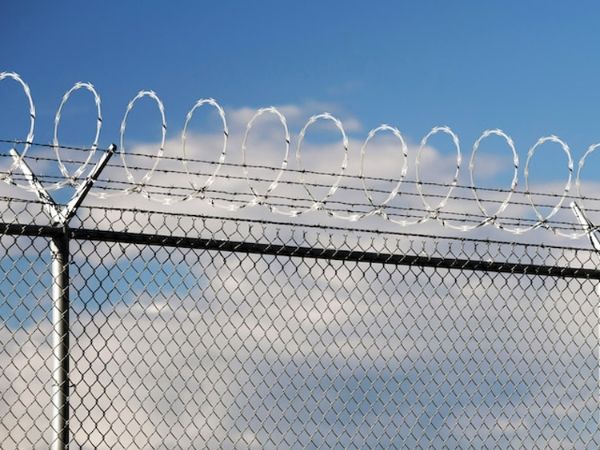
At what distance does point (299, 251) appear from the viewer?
6598 mm

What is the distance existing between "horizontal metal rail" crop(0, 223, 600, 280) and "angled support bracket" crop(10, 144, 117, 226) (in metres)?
0.07

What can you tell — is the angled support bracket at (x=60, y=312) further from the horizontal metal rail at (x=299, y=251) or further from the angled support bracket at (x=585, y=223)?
the angled support bracket at (x=585, y=223)

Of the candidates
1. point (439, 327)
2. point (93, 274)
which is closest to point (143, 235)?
point (93, 274)

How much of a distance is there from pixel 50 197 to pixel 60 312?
0.60m

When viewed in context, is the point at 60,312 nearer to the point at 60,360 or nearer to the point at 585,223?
the point at 60,360

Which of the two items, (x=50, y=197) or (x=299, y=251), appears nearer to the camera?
(x=50, y=197)

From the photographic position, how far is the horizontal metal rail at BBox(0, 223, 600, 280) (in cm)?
604

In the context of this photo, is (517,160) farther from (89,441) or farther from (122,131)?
(89,441)

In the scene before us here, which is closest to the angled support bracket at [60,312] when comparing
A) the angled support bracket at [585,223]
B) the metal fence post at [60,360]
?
the metal fence post at [60,360]

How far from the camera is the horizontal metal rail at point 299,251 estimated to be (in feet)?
19.8

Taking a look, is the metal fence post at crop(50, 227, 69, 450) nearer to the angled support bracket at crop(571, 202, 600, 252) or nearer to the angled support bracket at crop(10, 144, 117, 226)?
the angled support bracket at crop(10, 144, 117, 226)

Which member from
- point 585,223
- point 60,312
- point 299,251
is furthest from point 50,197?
point 585,223

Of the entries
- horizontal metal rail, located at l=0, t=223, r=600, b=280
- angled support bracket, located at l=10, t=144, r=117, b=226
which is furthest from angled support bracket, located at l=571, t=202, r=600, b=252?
angled support bracket, located at l=10, t=144, r=117, b=226

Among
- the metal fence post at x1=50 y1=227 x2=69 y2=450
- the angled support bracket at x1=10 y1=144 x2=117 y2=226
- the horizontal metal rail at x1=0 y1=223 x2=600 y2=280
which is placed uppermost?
the angled support bracket at x1=10 y1=144 x2=117 y2=226
